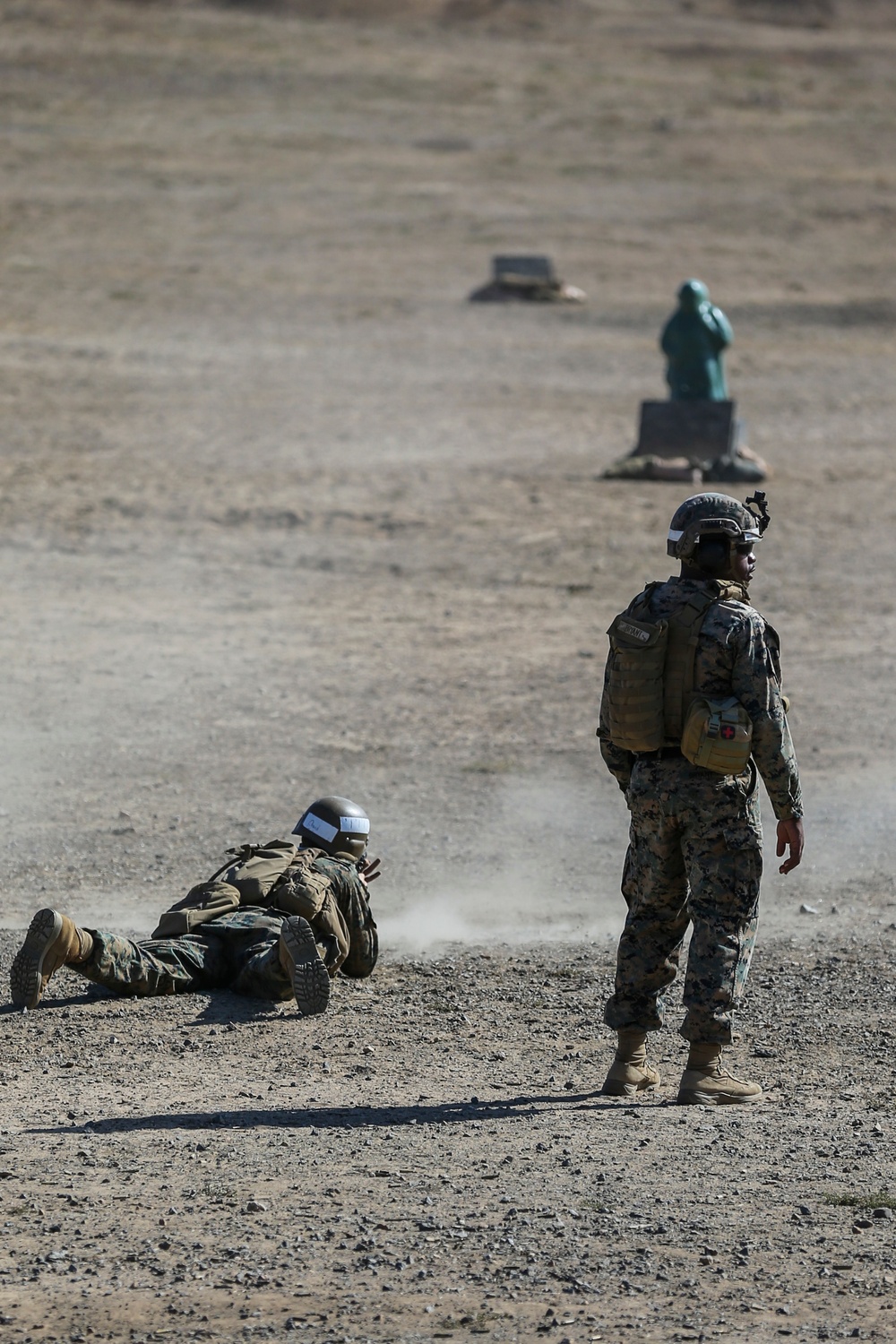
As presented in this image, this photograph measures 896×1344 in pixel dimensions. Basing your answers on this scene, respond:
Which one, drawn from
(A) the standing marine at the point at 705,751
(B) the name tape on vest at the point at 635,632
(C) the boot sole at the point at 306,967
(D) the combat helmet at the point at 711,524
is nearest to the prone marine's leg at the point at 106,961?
(C) the boot sole at the point at 306,967

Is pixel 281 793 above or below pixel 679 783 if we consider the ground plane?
below

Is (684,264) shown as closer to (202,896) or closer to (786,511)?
(786,511)

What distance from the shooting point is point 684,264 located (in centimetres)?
3488

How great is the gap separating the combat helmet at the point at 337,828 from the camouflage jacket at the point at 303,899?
0.13 ft

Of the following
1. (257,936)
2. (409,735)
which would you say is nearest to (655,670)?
(257,936)

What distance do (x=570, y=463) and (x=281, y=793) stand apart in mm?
10916

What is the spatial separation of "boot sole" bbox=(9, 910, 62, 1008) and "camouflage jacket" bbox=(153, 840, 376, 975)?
69 centimetres

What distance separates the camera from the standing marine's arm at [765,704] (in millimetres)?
5836

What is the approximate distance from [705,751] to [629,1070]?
1150 mm

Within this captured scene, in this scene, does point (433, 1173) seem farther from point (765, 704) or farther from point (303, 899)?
point (303, 899)

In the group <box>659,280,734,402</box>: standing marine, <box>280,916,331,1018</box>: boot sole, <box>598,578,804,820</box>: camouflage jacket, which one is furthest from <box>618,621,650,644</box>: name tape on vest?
<box>659,280,734,402</box>: standing marine

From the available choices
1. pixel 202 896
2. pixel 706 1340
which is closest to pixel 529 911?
pixel 202 896

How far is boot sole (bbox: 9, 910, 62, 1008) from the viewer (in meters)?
6.62

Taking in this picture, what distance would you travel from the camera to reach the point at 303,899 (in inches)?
285
